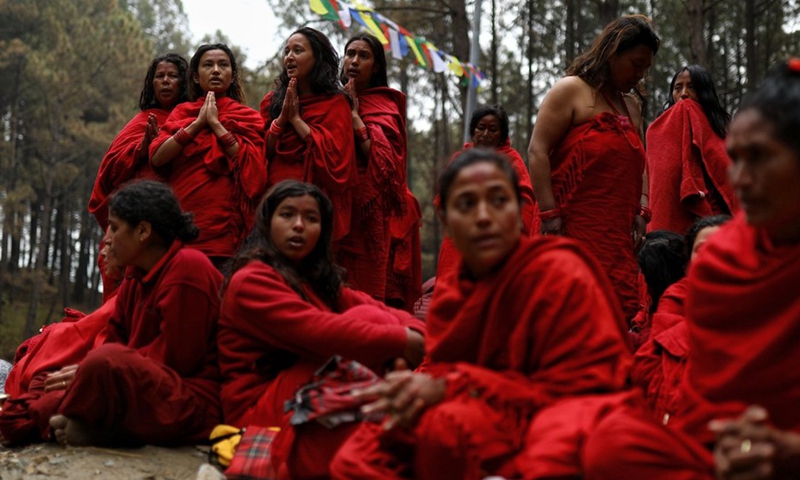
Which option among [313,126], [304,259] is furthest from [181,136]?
[304,259]

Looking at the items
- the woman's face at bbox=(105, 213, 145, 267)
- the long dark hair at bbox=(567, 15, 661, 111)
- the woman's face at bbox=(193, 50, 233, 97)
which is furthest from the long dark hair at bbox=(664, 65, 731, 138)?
the woman's face at bbox=(105, 213, 145, 267)

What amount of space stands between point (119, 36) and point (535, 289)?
89.5 feet

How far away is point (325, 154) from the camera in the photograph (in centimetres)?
540

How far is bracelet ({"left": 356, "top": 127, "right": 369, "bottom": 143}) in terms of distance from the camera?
5691mm

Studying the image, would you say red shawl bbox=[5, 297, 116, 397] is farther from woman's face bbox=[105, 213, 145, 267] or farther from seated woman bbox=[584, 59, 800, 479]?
seated woman bbox=[584, 59, 800, 479]

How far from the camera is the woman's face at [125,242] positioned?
13.5ft

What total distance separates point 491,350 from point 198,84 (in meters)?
3.74

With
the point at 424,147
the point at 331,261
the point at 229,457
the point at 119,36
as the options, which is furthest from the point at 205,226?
the point at 119,36

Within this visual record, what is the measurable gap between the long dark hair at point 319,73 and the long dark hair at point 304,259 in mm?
1566

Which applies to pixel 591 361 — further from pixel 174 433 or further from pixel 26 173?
pixel 26 173

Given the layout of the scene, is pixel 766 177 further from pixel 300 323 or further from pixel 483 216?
pixel 300 323

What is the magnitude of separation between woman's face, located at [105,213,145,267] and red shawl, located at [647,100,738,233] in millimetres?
3045

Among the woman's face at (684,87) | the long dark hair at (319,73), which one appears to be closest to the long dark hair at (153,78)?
the long dark hair at (319,73)

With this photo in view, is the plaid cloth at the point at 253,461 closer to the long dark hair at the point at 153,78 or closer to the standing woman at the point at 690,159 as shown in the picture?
the standing woman at the point at 690,159
